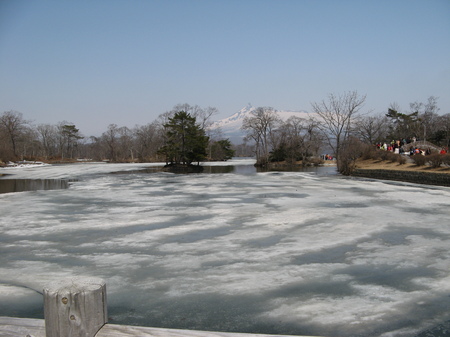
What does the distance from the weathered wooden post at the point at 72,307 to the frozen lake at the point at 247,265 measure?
152cm

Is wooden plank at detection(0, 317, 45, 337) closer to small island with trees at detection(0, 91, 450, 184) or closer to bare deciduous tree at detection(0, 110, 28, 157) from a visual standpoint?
small island with trees at detection(0, 91, 450, 184)

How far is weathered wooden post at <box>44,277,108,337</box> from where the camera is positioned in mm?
1897

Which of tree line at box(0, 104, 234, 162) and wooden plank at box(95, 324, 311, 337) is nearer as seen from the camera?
wooden plank at box(95, 324, 311, 337)

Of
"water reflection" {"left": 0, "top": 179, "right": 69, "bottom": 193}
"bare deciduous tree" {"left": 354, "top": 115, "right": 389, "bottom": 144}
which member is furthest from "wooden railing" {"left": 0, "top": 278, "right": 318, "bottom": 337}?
"bare deciduous tree" {"left": 354, "top": 115, "right": 389, "bottom": 144}

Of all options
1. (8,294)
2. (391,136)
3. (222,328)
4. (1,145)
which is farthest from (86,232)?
(391,136)

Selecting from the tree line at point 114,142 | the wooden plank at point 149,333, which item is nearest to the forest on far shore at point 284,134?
the tree line at point 114,142

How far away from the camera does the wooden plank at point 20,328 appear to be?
199 centimetres

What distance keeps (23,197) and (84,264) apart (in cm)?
979

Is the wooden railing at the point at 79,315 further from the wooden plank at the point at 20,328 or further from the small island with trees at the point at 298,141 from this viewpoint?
the small island with trees at the point at 298,141

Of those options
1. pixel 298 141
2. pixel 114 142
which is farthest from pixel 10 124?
pixel 298 141

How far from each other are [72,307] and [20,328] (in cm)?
38

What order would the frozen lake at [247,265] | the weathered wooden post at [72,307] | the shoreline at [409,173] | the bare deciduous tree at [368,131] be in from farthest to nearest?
the bare deciduous tree at [368,131]
the shoreline at [409,173]
the frozen lake at [247,265]
the weathered wooden post at [72,307]

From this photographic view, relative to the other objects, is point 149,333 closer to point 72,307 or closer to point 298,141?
point 72,307

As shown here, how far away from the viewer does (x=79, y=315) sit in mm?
1921
